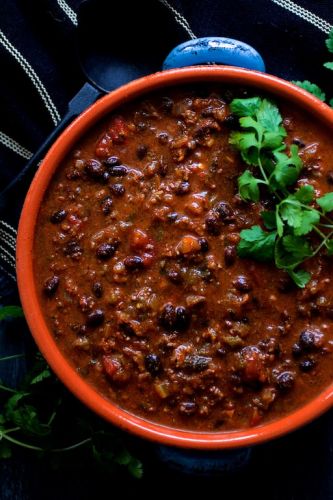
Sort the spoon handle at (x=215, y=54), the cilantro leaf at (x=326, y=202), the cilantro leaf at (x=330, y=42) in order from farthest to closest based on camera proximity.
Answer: the cilantro leaf at (x=330, y=42), the spoon handle at (x=215, y=54), the cilantro leaf at (x=326, y=202)

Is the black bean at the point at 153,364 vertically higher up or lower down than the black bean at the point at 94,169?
lower down

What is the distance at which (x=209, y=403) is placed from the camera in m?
2.78

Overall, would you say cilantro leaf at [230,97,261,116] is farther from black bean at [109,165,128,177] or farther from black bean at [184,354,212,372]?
black bean at [184,354,212,372]

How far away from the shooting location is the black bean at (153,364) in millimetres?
2758

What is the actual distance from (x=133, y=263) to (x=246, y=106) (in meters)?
0.75

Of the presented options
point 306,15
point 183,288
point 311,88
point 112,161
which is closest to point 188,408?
point 183,288

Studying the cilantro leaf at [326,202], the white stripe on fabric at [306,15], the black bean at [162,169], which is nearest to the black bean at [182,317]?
the black bean at [162,169]

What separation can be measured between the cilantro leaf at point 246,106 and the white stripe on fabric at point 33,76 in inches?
36.9

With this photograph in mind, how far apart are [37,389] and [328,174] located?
1594 mm

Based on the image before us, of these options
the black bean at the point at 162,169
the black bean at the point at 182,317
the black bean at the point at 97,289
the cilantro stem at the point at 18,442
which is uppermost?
the black bean at the point at 162,169

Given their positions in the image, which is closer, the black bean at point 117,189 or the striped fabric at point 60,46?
the black bean at point 117,189

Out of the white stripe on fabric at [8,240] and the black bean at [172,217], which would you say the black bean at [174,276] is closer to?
the black bean at [172,217]

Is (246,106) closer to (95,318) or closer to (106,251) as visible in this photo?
(106,251)

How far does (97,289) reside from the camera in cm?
279
